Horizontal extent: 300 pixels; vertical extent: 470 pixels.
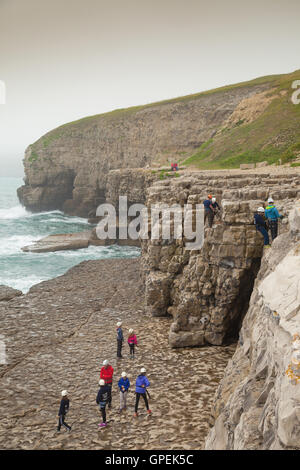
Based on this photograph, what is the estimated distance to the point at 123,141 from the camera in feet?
248

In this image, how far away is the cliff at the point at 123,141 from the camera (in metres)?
66.9

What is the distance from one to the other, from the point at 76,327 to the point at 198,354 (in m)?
8.17

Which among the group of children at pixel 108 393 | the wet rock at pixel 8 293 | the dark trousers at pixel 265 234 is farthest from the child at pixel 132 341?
the wet rock at pixel 8 293

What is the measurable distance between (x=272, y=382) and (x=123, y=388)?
7.21 metres

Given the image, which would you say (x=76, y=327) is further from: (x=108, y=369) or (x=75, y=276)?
(x=75, y=276)

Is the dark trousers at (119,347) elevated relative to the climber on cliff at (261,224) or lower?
lower

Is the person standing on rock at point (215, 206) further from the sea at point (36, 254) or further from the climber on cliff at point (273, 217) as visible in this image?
the sea at point (36, 254)

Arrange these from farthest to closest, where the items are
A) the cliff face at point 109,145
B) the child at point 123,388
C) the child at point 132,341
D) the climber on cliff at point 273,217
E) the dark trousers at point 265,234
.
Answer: the cliff face at point 109,145 < the child at point 132,341 < the dark trousers at point 265,234 < the climber on cliff at point 273,217 < the child at point 123,388

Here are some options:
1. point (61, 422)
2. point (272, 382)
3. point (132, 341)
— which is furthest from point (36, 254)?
point (272, 382)

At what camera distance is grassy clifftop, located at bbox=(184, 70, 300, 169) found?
40250 mm

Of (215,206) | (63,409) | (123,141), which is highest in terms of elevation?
(123,141)

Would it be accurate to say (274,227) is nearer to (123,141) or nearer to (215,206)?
(215,206)

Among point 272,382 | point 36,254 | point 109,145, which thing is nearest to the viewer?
point 272,382

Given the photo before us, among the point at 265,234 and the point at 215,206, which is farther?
the point at 215,206
